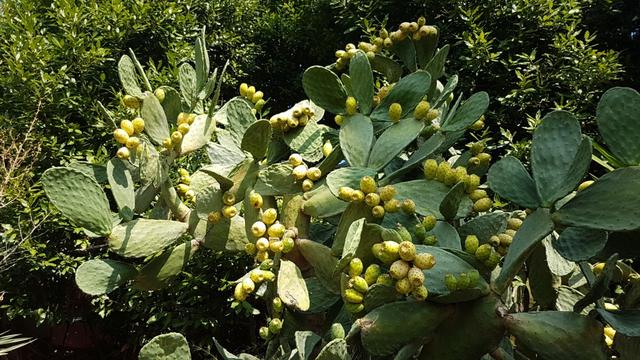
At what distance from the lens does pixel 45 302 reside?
294 centimetres

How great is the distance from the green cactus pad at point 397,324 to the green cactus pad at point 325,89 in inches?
18.2

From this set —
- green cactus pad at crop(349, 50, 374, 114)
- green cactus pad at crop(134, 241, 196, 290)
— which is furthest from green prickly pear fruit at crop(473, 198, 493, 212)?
green cactus pad at crop(134, 241, 196, 290)

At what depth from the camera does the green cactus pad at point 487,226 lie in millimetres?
880

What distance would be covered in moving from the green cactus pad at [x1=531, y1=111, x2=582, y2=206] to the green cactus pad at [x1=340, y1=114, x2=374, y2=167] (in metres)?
0.30

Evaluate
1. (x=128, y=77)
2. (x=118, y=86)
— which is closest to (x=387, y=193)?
(x=128, y=77)

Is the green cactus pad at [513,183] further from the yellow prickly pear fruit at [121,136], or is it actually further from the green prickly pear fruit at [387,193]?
the yellow prickly pear fruit at [121,136]

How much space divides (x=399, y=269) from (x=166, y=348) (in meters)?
0.34

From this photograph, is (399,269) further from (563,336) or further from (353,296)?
(563,336)

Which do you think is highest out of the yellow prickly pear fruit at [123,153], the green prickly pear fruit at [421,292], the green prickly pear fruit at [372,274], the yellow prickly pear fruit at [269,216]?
the yellow prickly pear fruit at [123,153]

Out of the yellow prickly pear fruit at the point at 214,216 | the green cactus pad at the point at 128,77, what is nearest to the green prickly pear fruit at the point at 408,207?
the yellow prickly pear fruit at the point at 214,216

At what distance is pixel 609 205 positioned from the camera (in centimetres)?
65

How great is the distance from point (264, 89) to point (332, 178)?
139 inches

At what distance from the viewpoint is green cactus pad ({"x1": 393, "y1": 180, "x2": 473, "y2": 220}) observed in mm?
830

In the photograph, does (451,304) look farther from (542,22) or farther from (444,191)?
(542,22)
